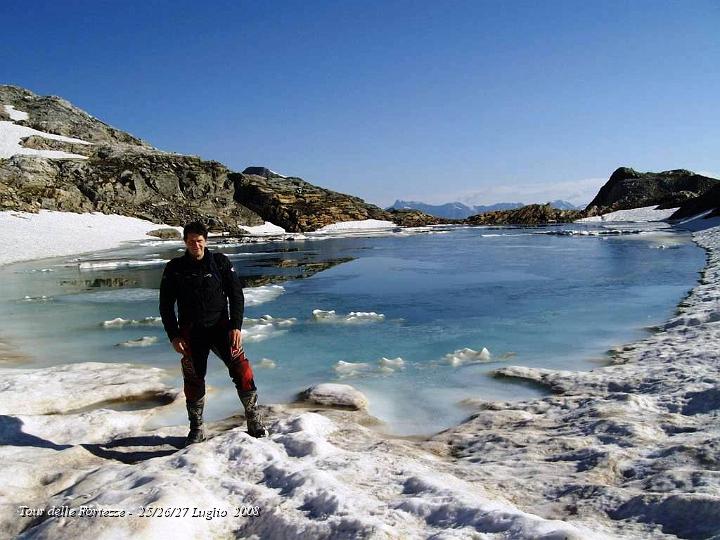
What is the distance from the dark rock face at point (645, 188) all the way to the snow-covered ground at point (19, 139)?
112290 mm

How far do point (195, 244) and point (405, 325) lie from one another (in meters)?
7.49

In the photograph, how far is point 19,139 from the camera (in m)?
75.5

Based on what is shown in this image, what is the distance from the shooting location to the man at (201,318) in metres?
5.17

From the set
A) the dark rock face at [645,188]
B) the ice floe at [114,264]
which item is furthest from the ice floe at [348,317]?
the dark rock face at [645,188]

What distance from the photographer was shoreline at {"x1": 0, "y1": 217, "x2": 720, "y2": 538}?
135 inches

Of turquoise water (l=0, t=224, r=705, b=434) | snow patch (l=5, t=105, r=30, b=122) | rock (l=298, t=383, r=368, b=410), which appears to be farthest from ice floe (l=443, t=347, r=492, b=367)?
snow patch (l=5, t=105, r=30, b=122)

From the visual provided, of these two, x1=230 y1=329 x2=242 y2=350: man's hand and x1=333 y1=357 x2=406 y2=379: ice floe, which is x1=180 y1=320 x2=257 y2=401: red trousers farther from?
x1=333 y1=357 x2=406 y2=379: ice floe

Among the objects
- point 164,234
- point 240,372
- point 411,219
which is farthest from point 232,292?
point 411,219

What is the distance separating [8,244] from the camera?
3809 cm

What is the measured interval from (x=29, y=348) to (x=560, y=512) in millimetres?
10989

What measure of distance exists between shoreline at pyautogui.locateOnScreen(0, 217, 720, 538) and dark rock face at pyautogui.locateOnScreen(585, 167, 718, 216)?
124820 mm

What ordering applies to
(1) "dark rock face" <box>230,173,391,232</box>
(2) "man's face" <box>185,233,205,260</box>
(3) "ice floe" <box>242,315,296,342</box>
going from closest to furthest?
(2) "man's face" <box>185,233,205,260</box>, (3) "ice floe" <box>242,315,296,342</box>, (1) "dark rock face" <box>230,173,391,232</box>

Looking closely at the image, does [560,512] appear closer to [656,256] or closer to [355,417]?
[355,417]

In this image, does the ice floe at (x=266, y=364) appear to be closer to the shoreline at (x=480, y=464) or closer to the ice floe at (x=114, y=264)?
the shoreline at (x=480, y=464)
